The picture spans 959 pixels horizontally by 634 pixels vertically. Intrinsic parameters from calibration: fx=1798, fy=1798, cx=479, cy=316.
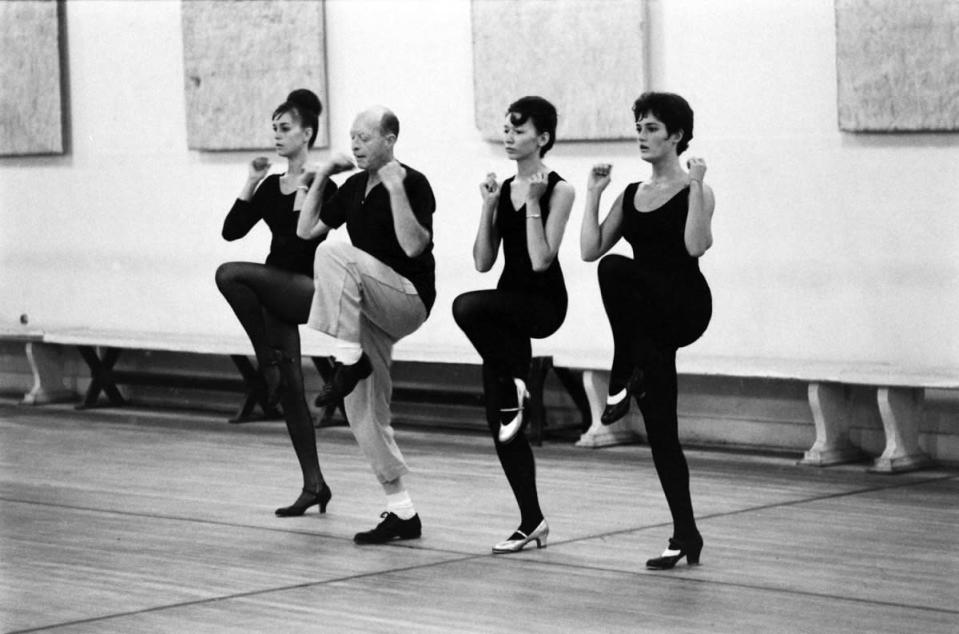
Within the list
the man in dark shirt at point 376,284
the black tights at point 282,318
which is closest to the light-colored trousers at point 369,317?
the man in dark shirt at point 376,284

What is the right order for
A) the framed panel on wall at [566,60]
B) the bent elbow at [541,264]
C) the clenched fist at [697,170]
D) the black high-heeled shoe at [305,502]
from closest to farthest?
the clenched fist at [697,170], the bent elbow at [541,264], the black high-heeled shoe at [305,502], the framed panel on wall at [566,60]

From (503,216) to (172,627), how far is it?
1909 millimetres

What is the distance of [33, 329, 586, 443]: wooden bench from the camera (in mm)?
9727

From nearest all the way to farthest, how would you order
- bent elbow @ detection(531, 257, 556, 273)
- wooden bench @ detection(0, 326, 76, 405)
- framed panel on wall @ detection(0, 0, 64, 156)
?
bent elbow @ detection(531, 257, 556, 273) < wooden bench @ detection(0, 326, 76, 405) < framed panel on wall @ detection(0, 0, 64, 156)

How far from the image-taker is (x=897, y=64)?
8.41 m

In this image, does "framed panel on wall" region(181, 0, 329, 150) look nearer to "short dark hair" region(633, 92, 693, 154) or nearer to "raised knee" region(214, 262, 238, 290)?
"raised knee" region(214, 262, 238, 290)

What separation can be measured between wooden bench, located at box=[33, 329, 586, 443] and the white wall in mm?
327

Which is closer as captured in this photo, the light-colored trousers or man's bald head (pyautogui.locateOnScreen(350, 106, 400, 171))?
the light-colored trousers

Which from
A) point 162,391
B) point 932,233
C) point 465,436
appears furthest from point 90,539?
point 162,391

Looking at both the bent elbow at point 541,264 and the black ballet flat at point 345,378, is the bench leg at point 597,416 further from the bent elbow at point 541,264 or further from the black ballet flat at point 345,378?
the bent elbow at point 541,264

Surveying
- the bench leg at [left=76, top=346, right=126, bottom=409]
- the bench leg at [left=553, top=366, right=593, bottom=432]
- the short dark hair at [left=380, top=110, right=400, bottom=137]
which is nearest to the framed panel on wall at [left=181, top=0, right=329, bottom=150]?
the bench leg at [left=76, top=346, right=126, bottom=409]

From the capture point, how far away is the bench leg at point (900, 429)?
8312 millimetres

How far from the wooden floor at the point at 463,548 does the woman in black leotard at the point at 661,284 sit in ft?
1.59

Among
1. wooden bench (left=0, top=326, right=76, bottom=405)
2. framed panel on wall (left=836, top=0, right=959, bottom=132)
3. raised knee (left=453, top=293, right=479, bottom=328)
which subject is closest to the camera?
raised knee (left=453, top=293, right=479, bottom=328)
